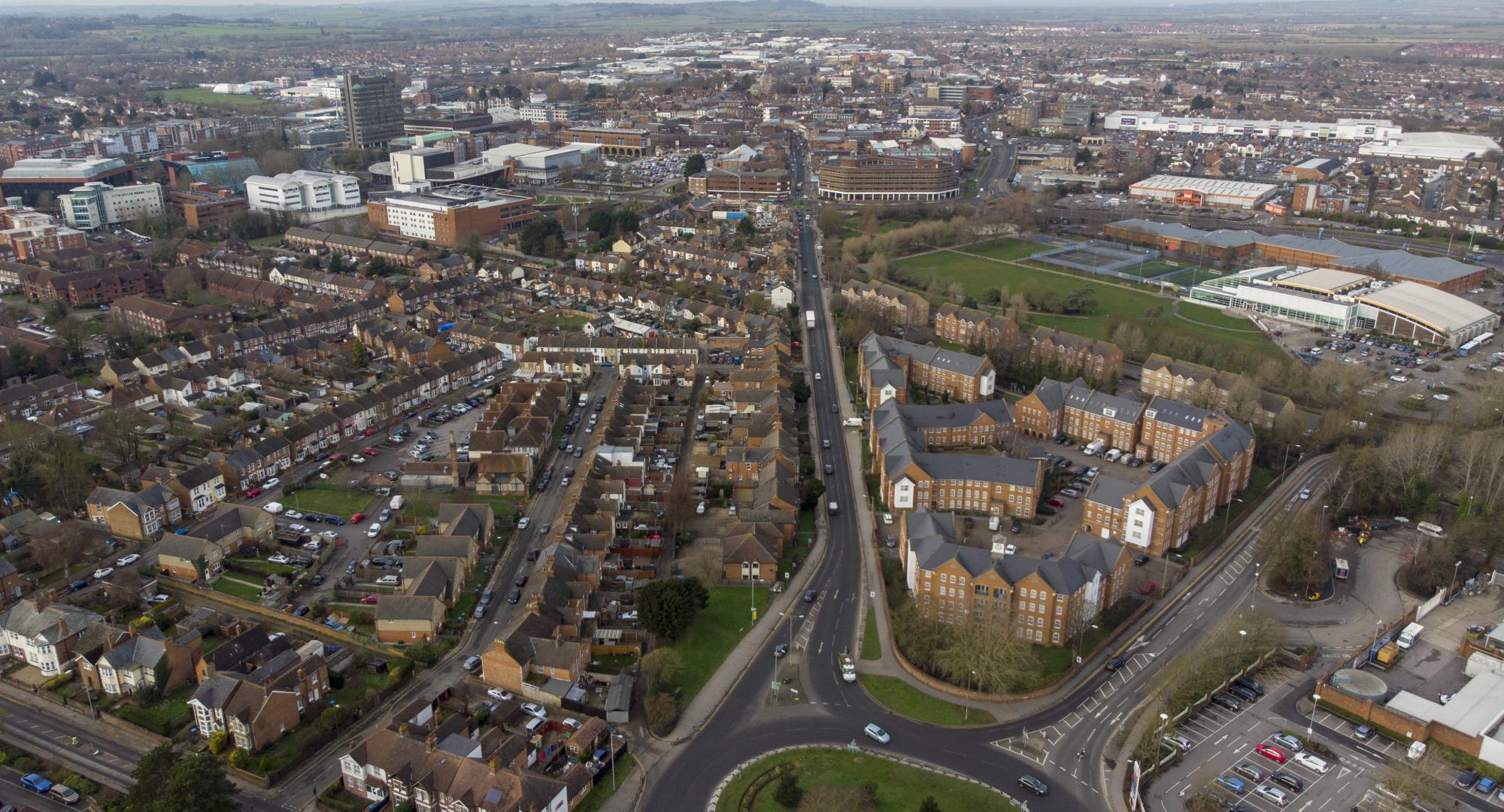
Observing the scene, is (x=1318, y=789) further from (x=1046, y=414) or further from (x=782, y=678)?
(x=1046, y=414)

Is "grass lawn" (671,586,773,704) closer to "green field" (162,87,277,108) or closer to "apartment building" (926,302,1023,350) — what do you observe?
"apartment building" (926,302,1023,350)

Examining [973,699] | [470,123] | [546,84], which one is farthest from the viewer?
[546,84]

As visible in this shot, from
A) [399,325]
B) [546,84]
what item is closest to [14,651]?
[399,325]

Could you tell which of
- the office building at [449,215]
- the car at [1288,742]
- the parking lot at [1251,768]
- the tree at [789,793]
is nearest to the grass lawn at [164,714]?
the tree at [789,793]

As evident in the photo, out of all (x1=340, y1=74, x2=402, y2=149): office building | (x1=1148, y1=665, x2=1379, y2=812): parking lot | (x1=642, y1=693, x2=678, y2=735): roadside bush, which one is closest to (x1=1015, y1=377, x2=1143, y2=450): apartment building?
(x1=1148, y1=665, x2=1379, y2=812): parking lot

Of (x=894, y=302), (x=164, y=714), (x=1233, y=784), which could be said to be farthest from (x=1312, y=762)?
(x=894, y=302)

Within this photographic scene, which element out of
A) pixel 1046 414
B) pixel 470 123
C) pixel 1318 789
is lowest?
pixel 1318 789
